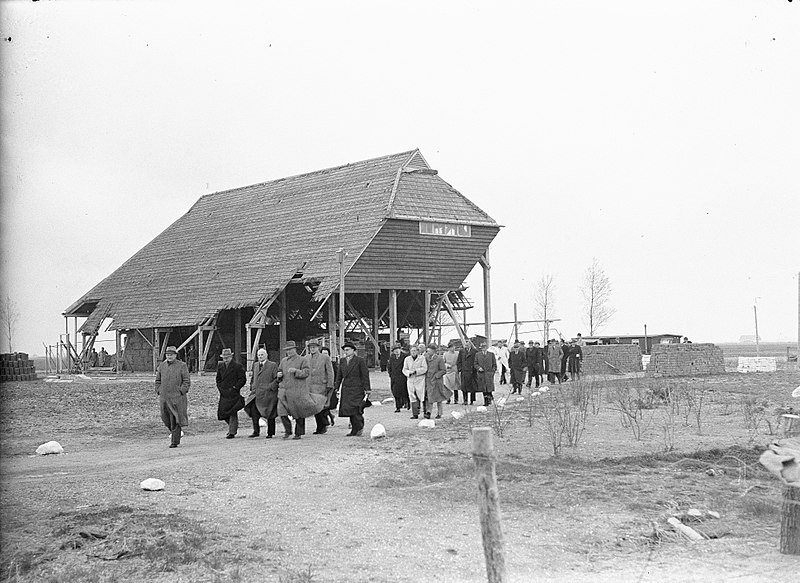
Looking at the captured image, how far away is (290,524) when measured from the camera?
8.81 metres

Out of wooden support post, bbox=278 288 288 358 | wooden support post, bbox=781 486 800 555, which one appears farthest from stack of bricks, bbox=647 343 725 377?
wooden support post, bbox=781 486 800 555

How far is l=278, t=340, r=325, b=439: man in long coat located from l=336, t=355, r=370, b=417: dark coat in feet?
1.46

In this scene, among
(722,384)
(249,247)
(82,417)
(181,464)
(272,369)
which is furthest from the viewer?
(249,247)

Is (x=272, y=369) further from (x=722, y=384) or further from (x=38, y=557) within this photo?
(x=722, y=384)

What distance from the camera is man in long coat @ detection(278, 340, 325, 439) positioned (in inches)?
594

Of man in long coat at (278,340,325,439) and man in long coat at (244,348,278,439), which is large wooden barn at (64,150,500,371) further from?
man in long coat at (278,340,325,439)

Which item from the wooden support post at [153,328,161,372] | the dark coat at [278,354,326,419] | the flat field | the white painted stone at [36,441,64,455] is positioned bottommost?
the flat field

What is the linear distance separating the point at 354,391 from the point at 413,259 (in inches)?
828

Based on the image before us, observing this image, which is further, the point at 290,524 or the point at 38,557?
the point at 290,524

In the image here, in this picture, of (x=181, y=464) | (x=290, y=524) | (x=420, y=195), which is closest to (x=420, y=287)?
(x=420, y=195)

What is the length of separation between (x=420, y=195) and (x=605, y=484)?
2753cm

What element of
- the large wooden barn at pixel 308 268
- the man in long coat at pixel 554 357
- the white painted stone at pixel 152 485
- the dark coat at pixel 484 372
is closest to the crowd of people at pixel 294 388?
the dark coat at pixel 484 372

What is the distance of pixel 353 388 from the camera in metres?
15.6

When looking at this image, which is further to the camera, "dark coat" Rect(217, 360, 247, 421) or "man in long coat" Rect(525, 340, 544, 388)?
"man in long coat" Rect(525, 340, 544, 388)
